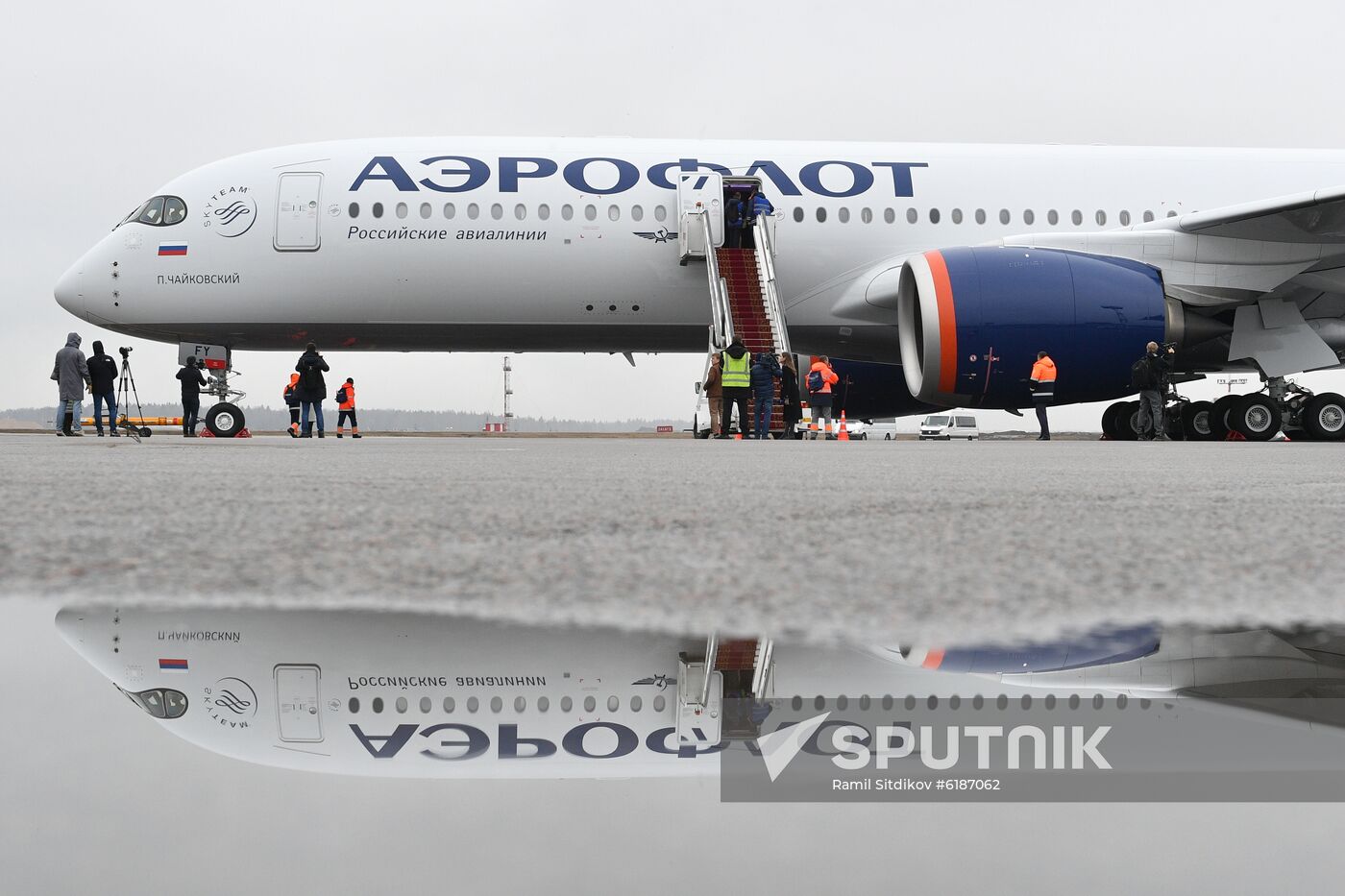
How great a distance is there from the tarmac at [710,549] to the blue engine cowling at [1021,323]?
6547 mm

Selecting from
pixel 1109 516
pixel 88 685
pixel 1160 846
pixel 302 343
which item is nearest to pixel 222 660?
pixel 88 685

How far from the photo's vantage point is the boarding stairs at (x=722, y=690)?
928 mm

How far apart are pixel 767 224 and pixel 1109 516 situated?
31.8 feet

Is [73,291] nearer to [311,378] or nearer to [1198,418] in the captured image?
[311,378]

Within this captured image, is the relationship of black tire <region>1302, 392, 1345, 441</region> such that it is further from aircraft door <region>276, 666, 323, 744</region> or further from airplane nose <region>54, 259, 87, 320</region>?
aircraft door <region>276, 666, 323, 744</region>

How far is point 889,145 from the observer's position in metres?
13.0

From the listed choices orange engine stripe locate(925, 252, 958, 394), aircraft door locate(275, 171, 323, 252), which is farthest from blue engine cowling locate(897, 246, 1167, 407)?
aircraft door locate(275, 171, 323, 252)

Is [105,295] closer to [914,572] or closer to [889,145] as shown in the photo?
[889,145]

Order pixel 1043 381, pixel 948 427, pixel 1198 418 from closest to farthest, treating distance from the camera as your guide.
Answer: pixel 1043 381
pixel 1198 418
pixel 948 427

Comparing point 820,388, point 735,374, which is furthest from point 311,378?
point 820,388

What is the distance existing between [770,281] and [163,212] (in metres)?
6.04

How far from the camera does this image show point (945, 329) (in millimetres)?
10547

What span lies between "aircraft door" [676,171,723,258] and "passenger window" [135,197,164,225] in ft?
16.8

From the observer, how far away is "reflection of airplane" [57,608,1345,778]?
885mm
